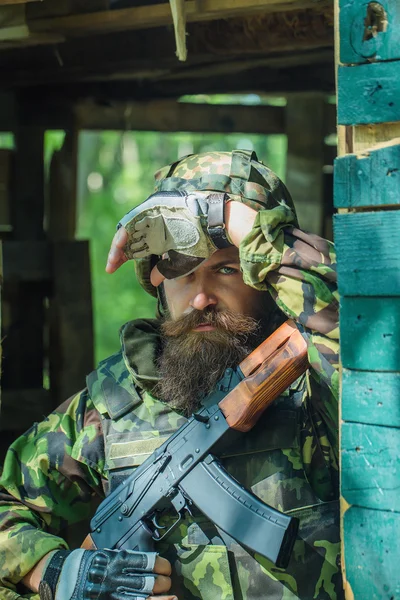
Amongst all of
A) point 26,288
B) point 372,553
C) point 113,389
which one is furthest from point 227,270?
point 26,288

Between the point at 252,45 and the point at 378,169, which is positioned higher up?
the point at 252,45

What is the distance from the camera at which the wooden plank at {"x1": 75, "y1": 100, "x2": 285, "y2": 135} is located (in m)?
4.27

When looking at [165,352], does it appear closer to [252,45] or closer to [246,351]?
[246,351]

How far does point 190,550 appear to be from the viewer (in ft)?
8.38

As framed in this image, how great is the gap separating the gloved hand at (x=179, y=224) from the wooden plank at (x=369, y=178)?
2.31 feet

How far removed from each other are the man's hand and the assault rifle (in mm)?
318

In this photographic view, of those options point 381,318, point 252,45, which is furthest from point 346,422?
point 252,45

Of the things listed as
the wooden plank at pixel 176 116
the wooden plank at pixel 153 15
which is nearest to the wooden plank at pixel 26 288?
the wooden plank at pixel 176 116

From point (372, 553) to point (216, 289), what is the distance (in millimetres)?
1209

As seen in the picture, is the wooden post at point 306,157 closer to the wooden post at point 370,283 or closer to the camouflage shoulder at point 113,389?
the camouflage shoulder at point 113,389

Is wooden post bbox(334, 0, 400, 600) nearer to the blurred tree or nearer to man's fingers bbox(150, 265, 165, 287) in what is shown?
man's fingers bbox(150, 265, 165, 287)

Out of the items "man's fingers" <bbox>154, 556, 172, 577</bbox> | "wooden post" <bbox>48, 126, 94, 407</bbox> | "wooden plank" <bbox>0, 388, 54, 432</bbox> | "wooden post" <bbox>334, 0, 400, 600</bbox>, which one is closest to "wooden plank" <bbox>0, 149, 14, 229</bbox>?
"wooden post" <bbox>48, 126, 94, 407</bbox>

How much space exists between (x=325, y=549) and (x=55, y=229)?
249cm

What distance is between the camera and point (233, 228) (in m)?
2.45
